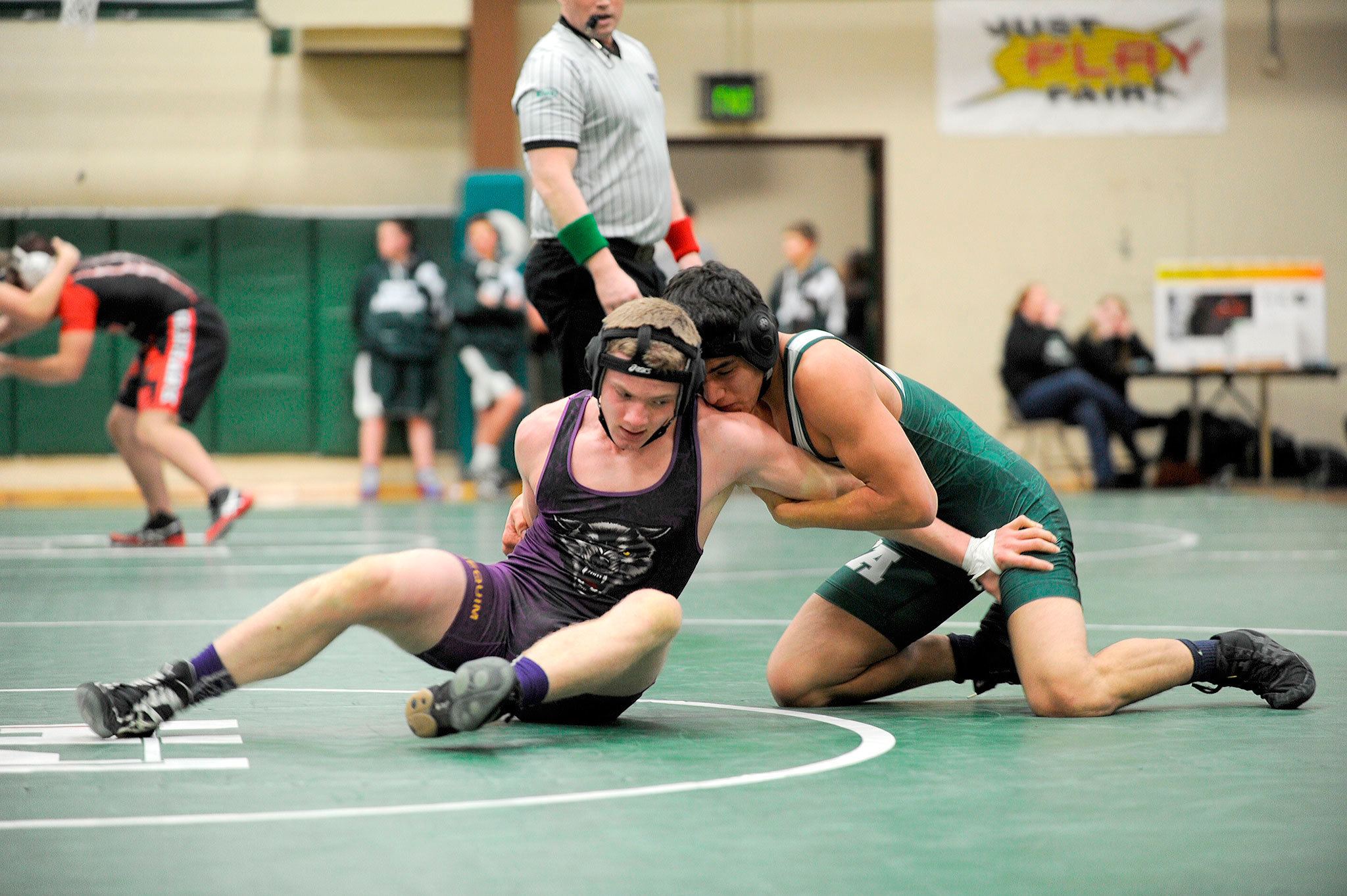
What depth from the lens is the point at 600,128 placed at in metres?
4.20

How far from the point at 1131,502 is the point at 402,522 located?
450 cm

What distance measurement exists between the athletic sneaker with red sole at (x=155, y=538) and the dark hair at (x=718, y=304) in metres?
4.73

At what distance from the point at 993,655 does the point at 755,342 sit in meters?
0.99

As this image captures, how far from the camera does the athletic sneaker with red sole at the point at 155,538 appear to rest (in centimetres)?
702

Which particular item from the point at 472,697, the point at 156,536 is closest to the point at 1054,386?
the point at 156,536

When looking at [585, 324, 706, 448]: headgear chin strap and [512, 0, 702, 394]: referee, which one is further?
[512, 0, 702, 394]: referee

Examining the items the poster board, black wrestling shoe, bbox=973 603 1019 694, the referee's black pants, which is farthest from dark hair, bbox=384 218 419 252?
black wrestling shoe, bbox=973 603 1019 694

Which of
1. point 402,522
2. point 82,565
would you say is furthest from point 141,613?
point 402,522

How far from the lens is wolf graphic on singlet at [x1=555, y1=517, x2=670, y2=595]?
9.25 ft

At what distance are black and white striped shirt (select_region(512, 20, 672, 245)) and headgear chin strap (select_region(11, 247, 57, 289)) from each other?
3.38 metres

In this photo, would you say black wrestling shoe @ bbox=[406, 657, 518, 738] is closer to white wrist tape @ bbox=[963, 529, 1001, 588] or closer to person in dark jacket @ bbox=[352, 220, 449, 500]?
white wrist tape @ bbox=[963, 529, 1001, 588]

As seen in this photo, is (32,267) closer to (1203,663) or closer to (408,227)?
(408,227)

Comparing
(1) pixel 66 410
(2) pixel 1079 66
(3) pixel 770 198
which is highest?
(2) pixel 1079 66

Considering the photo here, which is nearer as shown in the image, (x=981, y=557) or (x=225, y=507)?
(x=981, y=557)
